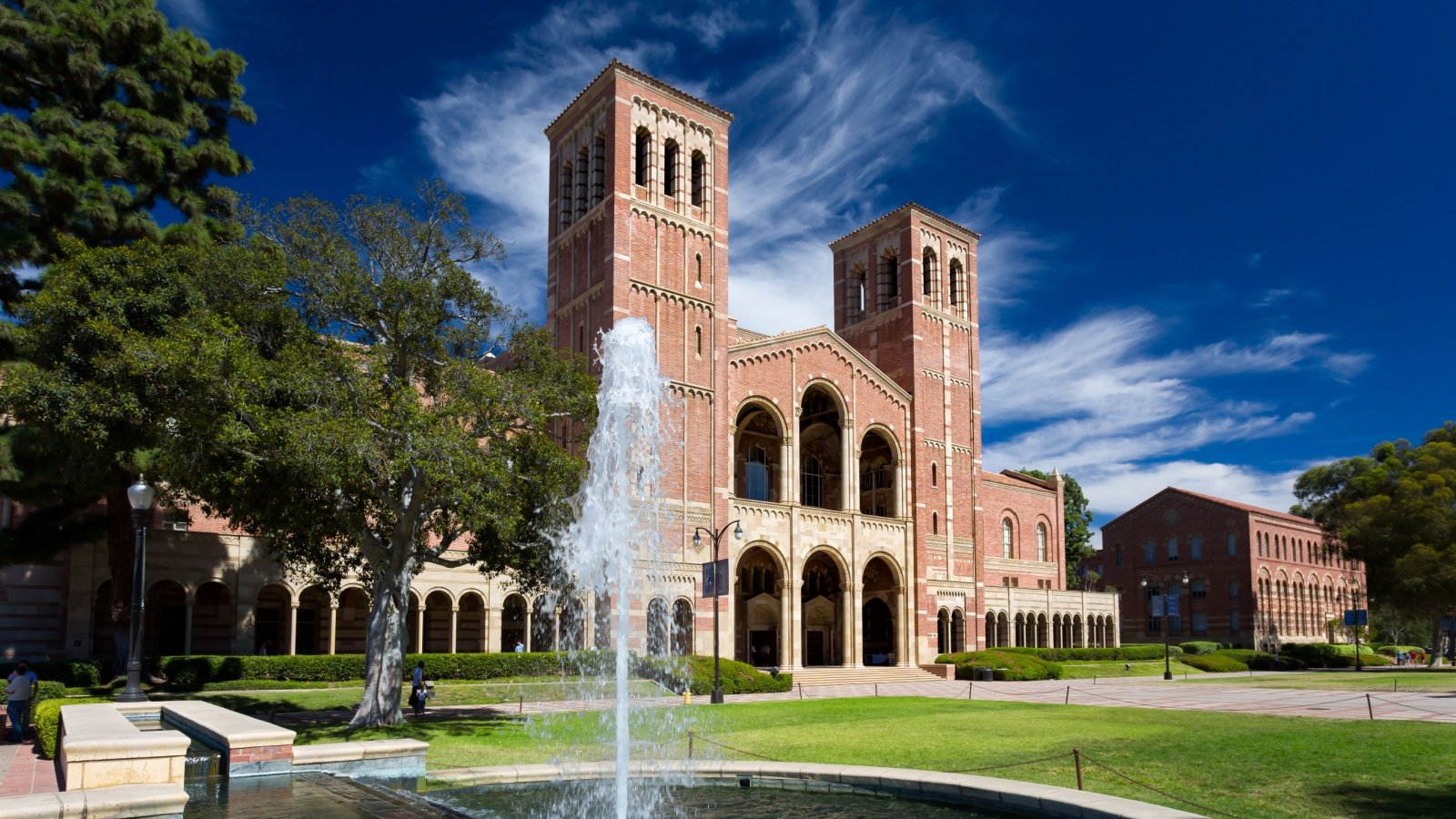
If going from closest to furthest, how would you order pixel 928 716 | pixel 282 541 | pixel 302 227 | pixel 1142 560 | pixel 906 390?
pixel 302 227, pixel 282 541, pixel 928 716, pixel 906 390, pixel 1142 560

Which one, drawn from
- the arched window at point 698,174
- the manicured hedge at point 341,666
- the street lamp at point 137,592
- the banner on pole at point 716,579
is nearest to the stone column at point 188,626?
the manicured hedge at point 341,666

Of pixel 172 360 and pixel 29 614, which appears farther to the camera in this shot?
pixel 29 614

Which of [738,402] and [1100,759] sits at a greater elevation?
[738,402]

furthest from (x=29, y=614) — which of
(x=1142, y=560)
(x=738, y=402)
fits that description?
(x=1142, y=560)

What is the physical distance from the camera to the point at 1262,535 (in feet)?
265

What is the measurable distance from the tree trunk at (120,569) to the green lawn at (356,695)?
2662mm

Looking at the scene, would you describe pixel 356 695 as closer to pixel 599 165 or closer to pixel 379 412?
pixel 379 412

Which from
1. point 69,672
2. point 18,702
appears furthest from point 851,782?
point 69,672

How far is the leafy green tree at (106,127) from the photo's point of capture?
25812 millimetres

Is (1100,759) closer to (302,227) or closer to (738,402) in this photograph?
(302,227)

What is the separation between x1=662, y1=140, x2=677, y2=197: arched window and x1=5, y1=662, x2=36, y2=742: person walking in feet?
101

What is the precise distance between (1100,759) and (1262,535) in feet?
244

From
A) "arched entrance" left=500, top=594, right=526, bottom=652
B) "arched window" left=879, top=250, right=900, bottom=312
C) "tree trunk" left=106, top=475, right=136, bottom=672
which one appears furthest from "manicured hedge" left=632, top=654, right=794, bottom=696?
"arched window" left=879, top=250, right=900, bottom=312

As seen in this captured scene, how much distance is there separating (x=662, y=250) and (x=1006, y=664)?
951 inches
